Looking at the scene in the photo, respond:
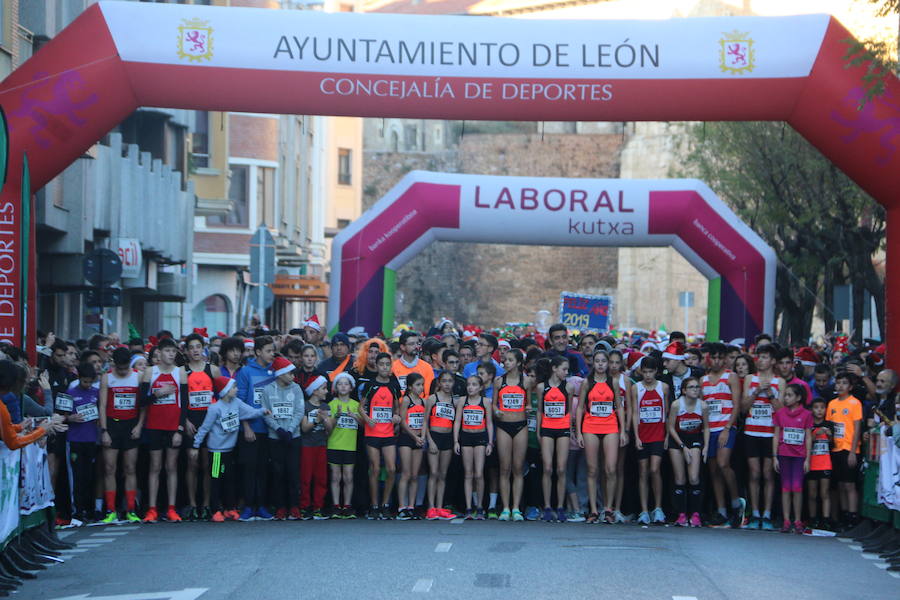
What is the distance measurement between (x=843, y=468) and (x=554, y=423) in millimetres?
2487

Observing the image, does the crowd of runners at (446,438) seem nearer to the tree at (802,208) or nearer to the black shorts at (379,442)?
the black shorts at (379,442)

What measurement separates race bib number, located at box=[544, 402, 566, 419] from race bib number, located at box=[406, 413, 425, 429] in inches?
43.2

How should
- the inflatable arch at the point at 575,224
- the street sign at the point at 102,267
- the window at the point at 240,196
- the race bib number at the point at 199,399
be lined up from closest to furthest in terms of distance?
the race bib number at the point at 199,399 < the street sign at the point at 102,267 < the inflatable arch at the point at 575,224 < the window at the point at 240,196

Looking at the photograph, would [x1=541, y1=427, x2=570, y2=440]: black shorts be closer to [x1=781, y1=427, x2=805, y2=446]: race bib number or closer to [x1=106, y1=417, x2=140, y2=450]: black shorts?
[x1=781, y1=427, x2=805, y2=446]: race bib number

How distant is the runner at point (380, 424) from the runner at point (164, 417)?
159 centimetres

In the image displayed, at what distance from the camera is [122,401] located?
14.3 meters

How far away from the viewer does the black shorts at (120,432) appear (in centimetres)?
1431

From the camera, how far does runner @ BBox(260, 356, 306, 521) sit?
14.5 metres

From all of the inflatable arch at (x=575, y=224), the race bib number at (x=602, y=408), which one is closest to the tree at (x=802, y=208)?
the inflatable arch at (x=575, y=224)

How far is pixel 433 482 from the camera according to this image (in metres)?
14.8

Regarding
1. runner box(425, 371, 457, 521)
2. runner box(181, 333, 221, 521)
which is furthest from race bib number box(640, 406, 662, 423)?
runner box(181, 333, 221, 521)

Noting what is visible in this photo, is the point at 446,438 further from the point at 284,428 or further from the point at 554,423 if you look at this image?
the point at 284,428

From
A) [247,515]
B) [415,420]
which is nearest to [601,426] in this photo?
[415,420]

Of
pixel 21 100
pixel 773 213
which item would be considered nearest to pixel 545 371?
pixel 21 100
